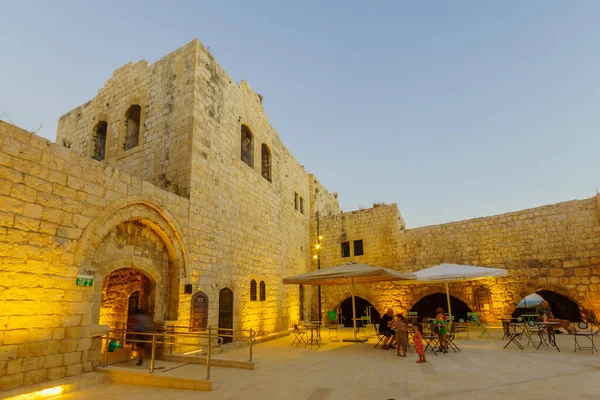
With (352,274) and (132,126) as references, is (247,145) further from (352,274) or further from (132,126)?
(352,274)

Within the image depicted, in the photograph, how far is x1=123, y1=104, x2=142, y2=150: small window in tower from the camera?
1070cm

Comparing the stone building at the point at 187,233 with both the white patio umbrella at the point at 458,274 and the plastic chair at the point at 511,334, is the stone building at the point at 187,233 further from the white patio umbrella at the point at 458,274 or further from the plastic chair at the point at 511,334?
the plastic chair at the point at 511,334

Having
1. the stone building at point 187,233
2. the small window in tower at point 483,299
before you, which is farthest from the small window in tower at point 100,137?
the small window in tower at point 483,299

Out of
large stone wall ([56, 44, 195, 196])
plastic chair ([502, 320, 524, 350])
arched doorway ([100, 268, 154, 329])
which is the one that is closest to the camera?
plastic chair ([502, 320, 524, 350])

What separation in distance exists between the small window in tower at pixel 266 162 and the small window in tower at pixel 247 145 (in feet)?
3.78

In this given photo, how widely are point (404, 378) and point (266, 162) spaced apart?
964 centimetres

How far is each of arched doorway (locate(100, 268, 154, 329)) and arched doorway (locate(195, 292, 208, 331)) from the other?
123cm

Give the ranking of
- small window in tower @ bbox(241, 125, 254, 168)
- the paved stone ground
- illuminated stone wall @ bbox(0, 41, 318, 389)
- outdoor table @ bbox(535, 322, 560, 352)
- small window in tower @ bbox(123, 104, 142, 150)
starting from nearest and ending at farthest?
1. the paved stone ground
2. illuminated stone wall @ bbox(0, 41, 318, 389)
3. outdoor table @ bbox(535, 322, 560, 352)
4. small window in tower @ bbox(123, 104, 142, 150)
5. small window in tower @ bbox(241, 125, 254, 168)

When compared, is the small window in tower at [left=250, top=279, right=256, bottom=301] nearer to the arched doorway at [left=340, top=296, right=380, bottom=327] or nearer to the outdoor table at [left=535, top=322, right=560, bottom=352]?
the arched doorway at [left=340, top=296, right=380, bottom=327]

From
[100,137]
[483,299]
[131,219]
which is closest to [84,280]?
[131,219]

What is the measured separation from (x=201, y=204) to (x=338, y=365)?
5.05 metres

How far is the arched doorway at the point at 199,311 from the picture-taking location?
26.7 feet

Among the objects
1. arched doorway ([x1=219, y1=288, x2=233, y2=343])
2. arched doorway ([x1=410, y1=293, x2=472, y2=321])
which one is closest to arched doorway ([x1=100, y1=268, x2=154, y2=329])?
arched doorway ([x1=219, y1=288, x2=233, y2=343])

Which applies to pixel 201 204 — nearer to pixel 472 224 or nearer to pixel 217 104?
pixel 217 104
